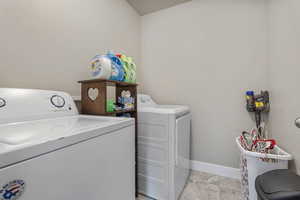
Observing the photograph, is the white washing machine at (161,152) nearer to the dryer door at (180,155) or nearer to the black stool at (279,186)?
the dryer door at (180,155)

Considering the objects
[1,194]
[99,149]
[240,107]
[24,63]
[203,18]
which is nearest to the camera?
[1,194]

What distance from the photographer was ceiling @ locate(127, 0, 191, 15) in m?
2.02

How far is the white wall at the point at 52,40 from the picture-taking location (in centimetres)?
96

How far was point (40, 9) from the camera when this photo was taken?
3.59ft

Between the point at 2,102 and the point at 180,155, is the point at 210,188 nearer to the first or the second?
the point at 180,155

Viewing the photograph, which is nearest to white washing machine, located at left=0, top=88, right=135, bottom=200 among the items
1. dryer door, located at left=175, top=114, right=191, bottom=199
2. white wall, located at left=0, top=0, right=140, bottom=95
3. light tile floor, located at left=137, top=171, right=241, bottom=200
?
white wall, located at left=0, top=0, right=140, bottom=95

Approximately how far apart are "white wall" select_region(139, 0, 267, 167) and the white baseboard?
63 mm

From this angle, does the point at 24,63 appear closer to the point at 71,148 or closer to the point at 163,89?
the point at 71,148

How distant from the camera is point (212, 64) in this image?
1850 mm

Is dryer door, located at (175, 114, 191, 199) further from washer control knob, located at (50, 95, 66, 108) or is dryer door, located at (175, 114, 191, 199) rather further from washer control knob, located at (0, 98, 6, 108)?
washer control knob, located at (0, 98, 6, 108)

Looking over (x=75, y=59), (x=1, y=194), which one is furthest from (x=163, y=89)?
(x=1, y=194)

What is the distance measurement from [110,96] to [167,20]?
1491 millimetres

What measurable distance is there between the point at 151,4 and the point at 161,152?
2100 mm

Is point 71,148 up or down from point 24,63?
down
